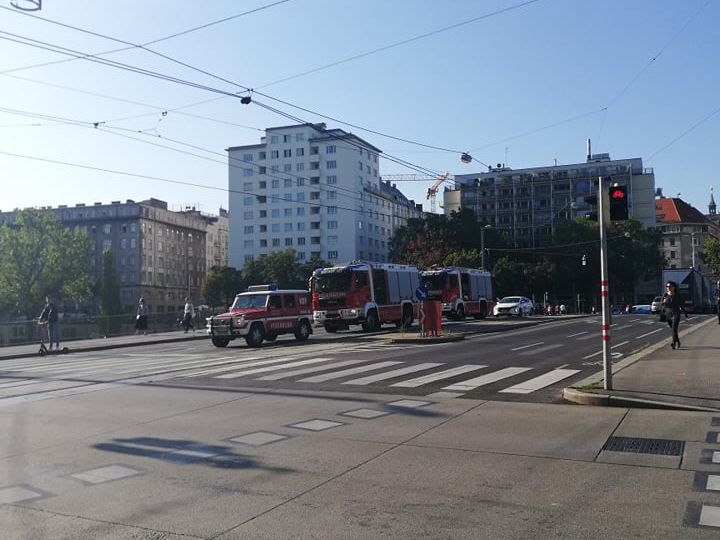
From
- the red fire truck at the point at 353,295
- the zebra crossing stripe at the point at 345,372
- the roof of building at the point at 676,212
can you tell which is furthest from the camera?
the roof of building at the point at 676,212

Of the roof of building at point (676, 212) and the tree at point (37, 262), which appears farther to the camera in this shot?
the roof of building at point (676, 212)

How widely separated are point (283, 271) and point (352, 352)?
2788 inches

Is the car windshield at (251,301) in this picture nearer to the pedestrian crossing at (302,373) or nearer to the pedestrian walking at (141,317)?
the pedestrian crossing at (302,373)

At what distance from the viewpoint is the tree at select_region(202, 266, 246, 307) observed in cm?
9994

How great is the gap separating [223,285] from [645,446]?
314 feet

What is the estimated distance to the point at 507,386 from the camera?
40.5 ft

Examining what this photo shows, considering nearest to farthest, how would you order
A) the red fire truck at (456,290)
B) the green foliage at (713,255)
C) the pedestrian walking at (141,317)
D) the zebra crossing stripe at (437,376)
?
the zebra crossing stripe at (437,376)
the pedestrian walking at (141,317)
the red fire truck at (456,290)
the green foliage at (713,255)

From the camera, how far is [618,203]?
11.4 metres

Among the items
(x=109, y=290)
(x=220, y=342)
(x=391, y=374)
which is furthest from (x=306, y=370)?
(x=109, y=290)

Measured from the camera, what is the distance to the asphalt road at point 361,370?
1252 cm

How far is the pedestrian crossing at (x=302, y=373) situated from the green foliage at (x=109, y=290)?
90.4 m

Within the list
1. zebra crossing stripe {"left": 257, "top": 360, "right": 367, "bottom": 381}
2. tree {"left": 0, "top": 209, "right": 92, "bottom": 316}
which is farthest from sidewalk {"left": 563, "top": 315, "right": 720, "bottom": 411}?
tree {"left": 0, "top": 209, "right": 92, "bottom": 316}

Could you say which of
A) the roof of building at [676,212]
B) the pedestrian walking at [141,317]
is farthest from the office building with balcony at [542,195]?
the pedestrian walking at [141,317]

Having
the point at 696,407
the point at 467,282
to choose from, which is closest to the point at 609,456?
the point at 696,407
